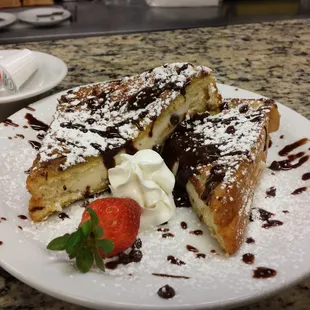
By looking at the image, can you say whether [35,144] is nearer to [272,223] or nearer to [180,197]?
[180,197]

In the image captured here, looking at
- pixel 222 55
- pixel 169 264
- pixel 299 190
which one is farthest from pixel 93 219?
pixel 222 55

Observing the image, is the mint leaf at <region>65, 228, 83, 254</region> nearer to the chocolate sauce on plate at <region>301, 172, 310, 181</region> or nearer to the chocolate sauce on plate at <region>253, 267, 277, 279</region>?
the chocolate sauce on plate at <region>253, 267, 277, 279</region>

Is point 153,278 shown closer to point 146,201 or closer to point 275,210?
point 146,201

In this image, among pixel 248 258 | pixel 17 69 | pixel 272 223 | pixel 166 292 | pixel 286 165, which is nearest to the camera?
pixel 166 292

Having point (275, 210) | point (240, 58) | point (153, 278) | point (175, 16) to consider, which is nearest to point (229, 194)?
point (275, 210)

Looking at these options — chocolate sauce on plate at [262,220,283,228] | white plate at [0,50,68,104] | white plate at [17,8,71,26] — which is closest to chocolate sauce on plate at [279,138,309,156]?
chocolate sauce on plate at [262,220,283,228]

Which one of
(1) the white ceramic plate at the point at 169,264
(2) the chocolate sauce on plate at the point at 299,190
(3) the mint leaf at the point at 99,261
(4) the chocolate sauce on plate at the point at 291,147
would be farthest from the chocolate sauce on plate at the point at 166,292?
(4) the chocolate sauce on plate at the point at 291,147

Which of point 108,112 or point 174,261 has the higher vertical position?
point 108,112
